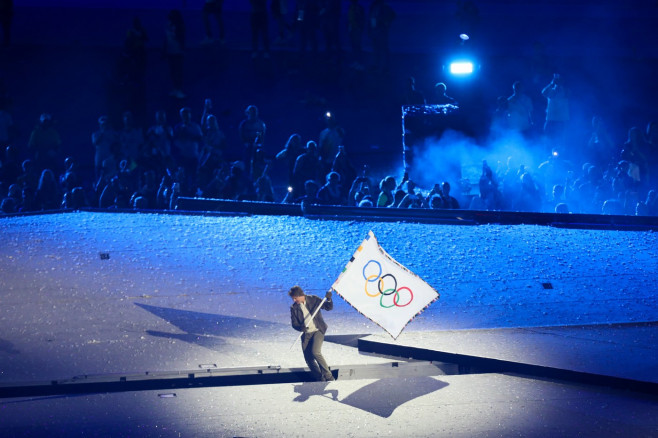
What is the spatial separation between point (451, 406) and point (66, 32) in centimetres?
1463

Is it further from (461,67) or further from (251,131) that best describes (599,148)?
(251,131)

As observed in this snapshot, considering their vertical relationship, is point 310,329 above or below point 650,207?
below

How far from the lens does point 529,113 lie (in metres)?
18.2

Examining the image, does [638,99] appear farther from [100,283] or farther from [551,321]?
[100,283]

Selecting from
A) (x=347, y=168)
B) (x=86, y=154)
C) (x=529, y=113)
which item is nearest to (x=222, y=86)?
(x=86, y=154)

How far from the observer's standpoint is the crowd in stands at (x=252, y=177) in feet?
48.0

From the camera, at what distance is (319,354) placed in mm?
9156

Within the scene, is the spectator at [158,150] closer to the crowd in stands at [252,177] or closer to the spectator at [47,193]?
the crowd in stands at [252,177]

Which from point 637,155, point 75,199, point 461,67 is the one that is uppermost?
point 461,67

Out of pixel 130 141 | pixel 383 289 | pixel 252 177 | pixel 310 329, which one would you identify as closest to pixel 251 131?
pixel 252 177

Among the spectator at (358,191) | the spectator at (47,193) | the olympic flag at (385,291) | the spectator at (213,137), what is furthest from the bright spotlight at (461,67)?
the olympic flag at (385,291)

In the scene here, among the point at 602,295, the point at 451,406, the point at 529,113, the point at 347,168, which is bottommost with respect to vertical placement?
the point at 451,406

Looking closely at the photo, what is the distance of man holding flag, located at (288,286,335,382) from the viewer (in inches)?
358

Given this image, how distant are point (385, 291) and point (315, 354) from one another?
1.06 meters
